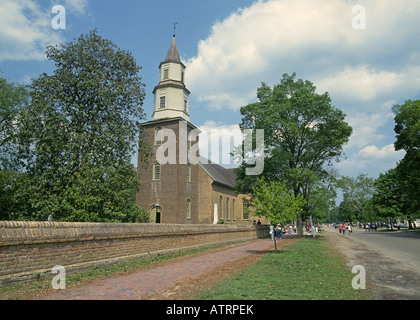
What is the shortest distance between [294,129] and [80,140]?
20.0m

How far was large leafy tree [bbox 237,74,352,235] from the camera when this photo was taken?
28.6m

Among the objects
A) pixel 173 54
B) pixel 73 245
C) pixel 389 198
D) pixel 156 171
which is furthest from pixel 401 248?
pixel 389 198

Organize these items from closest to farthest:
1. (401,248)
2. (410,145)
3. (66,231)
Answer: (66,231) → (401,248) → (410,145)

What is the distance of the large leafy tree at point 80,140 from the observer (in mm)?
17188

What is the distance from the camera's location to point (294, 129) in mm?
28297

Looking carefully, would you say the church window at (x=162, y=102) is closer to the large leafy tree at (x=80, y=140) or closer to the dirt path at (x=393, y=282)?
the large leafy tree at (x=80, y=140)

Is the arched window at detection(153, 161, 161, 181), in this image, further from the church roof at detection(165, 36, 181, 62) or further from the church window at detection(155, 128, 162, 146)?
the church roof at detection(165, 36, 181, 62)

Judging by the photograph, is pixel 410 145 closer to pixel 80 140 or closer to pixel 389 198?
pixel 389 198

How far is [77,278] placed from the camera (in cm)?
823

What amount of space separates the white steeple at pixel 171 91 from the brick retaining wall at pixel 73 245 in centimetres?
1846

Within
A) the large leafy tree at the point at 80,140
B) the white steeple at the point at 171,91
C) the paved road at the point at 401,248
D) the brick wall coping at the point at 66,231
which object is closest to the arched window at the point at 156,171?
the white steeple at the point at 171,91

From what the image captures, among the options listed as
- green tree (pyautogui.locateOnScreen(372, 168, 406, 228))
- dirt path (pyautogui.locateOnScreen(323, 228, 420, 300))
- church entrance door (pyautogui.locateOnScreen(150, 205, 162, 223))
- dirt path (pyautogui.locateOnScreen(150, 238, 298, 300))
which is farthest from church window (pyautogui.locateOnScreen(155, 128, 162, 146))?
green tree (pyautogui.locateOnScreen(372, 168, 406, 228))

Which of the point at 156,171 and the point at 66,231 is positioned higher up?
the point at 156,171

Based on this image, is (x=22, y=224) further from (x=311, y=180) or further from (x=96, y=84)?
(x=311, y=180)
